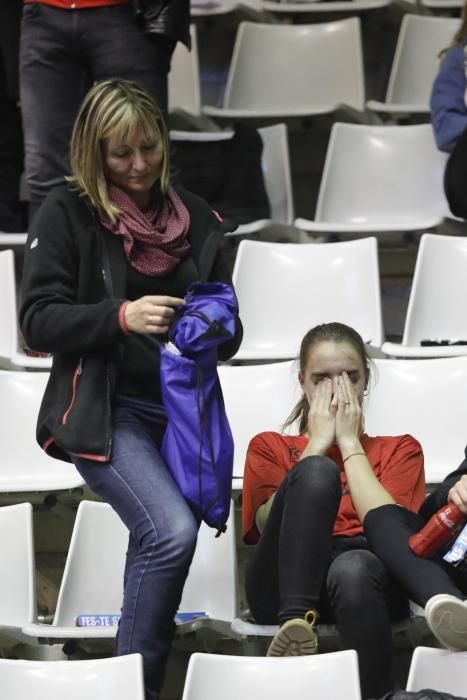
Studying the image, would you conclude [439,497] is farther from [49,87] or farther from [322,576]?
[49,87]

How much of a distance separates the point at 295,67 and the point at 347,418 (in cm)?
215

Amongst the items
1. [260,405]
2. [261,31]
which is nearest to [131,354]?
[260,405]

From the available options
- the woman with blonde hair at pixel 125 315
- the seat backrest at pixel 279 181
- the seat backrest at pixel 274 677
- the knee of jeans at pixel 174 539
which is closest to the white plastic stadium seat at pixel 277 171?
the seat backrest at pixel 279 181

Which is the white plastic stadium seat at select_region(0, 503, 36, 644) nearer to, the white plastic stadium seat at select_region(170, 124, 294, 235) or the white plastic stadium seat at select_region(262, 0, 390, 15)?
the white plastic stadium seat at select_region(170, 124, 294, 235)

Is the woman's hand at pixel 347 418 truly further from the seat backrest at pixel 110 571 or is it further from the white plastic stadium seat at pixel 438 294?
the white plastic stadium seat at pixel 438 294

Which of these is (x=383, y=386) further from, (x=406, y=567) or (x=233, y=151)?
(x=233, y=151)

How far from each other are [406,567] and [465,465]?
26 centimetres

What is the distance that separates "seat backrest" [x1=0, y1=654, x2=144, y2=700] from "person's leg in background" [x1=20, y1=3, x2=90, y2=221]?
5.22 feet

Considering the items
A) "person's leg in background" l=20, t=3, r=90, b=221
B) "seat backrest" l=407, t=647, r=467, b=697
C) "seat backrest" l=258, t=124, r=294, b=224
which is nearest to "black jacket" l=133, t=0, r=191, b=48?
"person's leg in background" l=20, t=3, r=90, b=221

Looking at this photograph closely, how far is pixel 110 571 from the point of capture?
283 centimetres

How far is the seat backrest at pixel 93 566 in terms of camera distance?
278 cm

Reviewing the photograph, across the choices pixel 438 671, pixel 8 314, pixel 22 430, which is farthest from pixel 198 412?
pixel 8 314

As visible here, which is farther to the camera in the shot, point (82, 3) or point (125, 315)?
point (82, 3)

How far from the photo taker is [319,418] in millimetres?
2602
